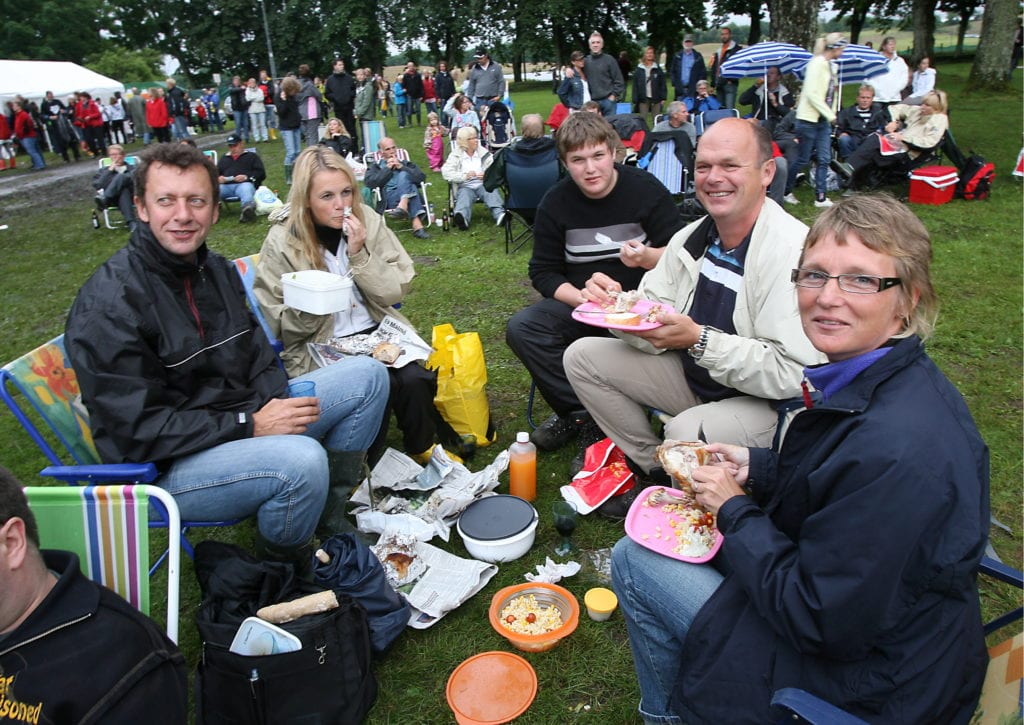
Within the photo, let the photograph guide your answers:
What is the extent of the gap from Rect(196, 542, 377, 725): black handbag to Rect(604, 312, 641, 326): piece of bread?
4.72 ft

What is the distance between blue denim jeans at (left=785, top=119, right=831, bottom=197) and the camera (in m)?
8.01

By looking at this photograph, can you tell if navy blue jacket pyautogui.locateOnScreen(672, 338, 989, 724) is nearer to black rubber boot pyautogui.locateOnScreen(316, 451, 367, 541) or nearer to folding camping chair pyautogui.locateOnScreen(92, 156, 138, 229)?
black rubber boot pyautogui.locateOnScreen(316, 451, 367, 541)

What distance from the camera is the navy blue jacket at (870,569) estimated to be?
1201mm

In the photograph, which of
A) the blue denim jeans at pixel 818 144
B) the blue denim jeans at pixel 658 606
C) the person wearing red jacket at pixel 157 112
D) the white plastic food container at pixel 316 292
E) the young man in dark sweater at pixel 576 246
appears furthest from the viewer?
the person wearing red jacket at pixel 157 112

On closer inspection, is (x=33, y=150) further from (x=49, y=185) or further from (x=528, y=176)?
(x=528, y=176)

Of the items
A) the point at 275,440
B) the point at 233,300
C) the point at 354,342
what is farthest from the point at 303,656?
the point at 354,342

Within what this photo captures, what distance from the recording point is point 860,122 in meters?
9.70

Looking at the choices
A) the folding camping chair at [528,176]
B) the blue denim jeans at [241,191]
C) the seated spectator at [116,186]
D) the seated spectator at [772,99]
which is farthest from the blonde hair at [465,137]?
the seated spectator at [116,186]

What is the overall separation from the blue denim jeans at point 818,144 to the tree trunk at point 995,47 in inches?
411

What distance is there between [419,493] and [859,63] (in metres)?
10.2

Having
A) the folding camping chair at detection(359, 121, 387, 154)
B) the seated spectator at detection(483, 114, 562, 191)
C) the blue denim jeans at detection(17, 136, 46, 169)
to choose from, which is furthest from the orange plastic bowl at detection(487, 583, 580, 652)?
the blue denim jeans at detection(17, 136, 46, 169)

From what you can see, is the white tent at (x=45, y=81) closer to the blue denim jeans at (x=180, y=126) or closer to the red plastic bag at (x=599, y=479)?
the blue denim jeans at (x=180, y=126)

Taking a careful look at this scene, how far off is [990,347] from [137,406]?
497 cm

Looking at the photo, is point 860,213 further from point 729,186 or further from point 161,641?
point 161,641
